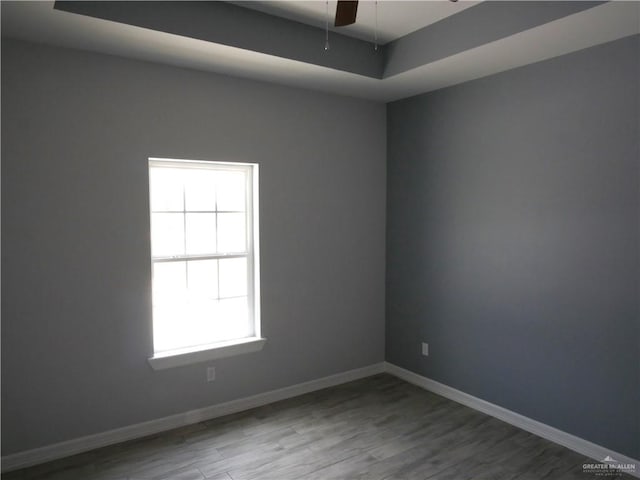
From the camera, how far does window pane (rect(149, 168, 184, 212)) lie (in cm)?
324

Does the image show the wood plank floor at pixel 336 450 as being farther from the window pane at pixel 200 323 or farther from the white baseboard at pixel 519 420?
the window pane at pixel 200 323

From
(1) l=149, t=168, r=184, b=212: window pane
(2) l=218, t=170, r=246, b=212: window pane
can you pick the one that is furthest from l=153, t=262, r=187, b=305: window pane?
(2) l=218, t=170, r=246, b=212: window pane

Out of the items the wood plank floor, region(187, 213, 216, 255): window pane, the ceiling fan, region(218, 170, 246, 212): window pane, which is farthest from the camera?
region(218, 170, 246, 212): window pane

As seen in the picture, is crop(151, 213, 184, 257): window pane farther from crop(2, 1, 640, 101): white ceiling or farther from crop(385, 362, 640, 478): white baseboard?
crop(385, 362, 640, 478): white baseboard

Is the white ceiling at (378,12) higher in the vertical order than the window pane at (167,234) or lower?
higher

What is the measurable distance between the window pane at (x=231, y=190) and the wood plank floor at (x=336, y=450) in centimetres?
160

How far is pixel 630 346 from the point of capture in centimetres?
269

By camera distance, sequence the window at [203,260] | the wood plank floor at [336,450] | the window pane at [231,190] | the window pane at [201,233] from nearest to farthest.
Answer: the wood plank floor at [336,450] < the window at [203,260] < the window pane at [201,233] < the window pane at [231,190]

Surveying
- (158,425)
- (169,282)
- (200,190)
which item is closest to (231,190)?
(200,190)

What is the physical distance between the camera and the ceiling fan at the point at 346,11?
183cm

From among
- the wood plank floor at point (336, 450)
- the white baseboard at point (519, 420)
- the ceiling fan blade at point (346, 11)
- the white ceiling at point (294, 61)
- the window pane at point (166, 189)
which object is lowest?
the wood plank floor at point (336, 450)

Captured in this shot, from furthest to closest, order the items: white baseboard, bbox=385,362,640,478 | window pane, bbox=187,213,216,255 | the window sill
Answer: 1. window pane, bbox=187,213,216,255
2. the window sill
3. white baseboard, bbox=385,362,640,478

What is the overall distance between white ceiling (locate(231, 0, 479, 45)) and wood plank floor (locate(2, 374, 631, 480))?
2.82m

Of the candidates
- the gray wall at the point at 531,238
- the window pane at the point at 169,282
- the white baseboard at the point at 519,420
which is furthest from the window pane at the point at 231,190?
the white baseboard at the point at 519,420
